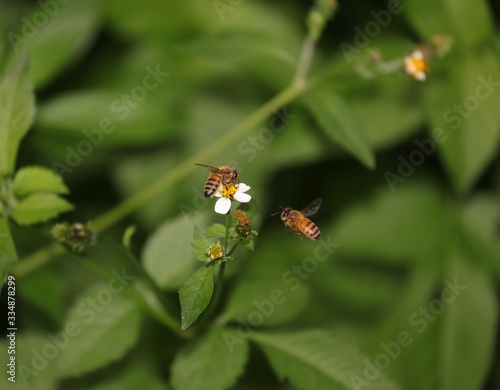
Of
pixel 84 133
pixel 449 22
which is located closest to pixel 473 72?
pixel 449 22

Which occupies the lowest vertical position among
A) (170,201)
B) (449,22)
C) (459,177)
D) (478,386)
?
(478,386)

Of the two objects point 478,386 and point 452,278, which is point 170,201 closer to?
point 452,278

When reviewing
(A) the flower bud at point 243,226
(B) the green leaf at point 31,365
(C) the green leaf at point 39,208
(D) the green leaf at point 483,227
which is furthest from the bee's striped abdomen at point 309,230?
(D) the green leaf at point 483,227

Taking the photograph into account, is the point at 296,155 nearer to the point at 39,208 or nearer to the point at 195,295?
the point at 39,208

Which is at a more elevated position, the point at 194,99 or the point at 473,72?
the point at 473,72

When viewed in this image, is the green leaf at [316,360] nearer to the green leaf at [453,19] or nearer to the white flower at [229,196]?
the white flower at [229,196]

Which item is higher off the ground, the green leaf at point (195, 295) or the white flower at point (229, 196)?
the white flower at point (229, 196)
